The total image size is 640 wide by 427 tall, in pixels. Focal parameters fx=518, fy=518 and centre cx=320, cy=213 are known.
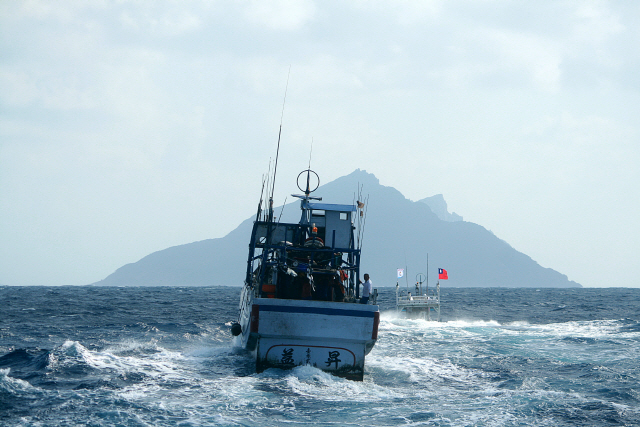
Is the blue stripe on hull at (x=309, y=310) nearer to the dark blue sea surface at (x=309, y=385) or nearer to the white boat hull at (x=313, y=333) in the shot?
the white boat hull at (x=313, y=333)

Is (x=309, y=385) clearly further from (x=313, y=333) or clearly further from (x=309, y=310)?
(x=309, y=310)

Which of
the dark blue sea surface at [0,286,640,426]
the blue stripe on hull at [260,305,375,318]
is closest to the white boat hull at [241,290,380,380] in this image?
the blue stripe on hull at [260,305,375,318]

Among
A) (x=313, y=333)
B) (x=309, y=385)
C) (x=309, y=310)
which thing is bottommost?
(x=309, y=385)

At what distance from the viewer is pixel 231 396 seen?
41.8ft

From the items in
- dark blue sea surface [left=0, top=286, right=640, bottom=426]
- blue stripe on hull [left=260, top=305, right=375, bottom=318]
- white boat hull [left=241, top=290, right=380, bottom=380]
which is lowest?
dark blue sea surface [left=0, top=286, right=640, bottom=426]

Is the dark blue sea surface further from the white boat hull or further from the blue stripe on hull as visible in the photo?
the blue stripe on hull

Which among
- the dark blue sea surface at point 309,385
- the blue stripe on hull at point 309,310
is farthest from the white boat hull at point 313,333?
the dark blue sea surface at point 309,385

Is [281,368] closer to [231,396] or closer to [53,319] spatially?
[231,396]

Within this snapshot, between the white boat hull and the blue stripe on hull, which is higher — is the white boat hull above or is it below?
below

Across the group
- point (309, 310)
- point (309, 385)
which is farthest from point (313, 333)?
point (309, 385)

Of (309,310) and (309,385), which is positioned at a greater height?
(309,310)

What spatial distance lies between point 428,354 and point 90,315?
2557cm

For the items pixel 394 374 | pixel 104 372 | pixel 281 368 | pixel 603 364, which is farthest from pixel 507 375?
pixel 104 372

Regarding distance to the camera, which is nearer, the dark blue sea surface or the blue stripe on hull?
the dark blue sea surface
